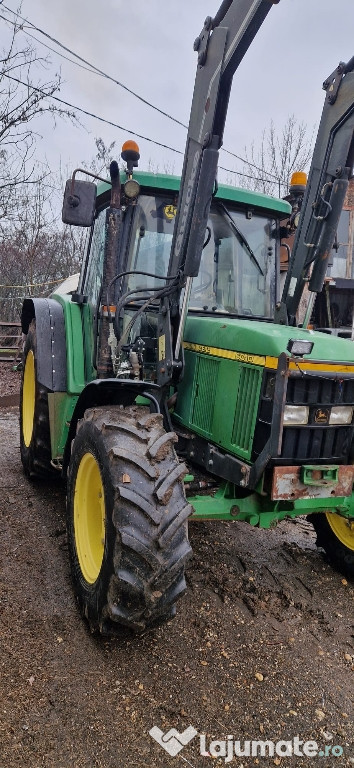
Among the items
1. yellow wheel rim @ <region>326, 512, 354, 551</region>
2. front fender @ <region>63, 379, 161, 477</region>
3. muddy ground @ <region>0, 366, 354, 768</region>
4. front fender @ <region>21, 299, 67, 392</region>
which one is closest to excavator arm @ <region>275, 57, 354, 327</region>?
front fender @ <region>63, 379, 161, 477</region>

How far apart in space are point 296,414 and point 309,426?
4.3 inches

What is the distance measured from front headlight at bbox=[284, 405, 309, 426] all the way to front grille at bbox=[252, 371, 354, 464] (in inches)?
0.9

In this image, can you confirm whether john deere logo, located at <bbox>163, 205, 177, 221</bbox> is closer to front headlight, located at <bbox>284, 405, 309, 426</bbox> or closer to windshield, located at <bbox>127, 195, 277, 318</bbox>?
windshield, located at <bbox>127, 195, 277, 318</bbox>

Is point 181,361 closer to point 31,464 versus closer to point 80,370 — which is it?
point 80,370

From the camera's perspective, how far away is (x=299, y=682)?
247 centimetres

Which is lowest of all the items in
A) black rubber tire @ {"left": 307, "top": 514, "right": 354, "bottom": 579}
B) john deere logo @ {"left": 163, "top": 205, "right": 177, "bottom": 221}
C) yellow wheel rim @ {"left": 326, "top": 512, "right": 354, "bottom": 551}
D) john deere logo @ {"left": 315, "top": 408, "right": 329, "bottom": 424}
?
black rubber tire @ {"left": 307, "top": 514, "right": 354, "bottom": 579}

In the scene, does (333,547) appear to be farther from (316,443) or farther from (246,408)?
(246,408)

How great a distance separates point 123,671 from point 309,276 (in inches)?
95.8

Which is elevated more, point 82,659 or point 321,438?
point 321,438

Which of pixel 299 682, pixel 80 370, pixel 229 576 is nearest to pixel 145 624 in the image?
pixel 299 682

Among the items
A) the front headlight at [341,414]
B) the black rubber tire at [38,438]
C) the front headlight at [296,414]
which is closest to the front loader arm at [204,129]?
the front headlight at [296,414]

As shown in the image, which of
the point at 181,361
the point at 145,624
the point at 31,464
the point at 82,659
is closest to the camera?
the point at 145,624

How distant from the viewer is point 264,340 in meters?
2.66

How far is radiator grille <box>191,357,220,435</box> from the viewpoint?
3.12 meters
